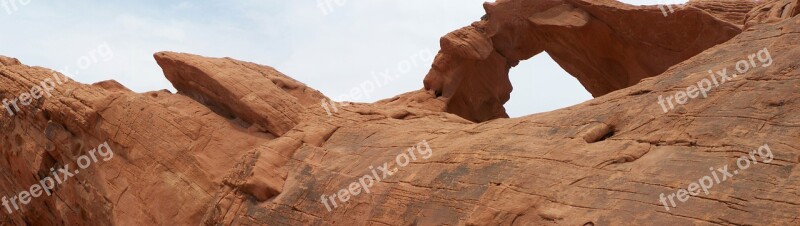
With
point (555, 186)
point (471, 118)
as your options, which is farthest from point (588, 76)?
point (555, 186)

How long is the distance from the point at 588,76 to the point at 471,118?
11.2 feet

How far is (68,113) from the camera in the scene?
17.5m

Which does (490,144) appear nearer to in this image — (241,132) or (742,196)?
(742,196)

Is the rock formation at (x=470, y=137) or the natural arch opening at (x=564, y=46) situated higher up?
the natural arch opening at (x=564, y=46)

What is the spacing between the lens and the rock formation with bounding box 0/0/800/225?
31.9ft

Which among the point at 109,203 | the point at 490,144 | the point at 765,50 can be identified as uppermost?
the point at 765,50

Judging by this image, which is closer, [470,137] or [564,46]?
[470,137]

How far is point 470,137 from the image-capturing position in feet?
44.2

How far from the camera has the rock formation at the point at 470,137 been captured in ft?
31.9

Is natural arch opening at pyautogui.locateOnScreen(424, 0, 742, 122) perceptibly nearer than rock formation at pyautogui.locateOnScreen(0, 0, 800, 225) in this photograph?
No

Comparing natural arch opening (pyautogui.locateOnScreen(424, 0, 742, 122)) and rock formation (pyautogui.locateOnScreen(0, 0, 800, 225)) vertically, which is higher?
natural arch opening (pyautogui.locateOnScreen(424, 0, 742, 122))

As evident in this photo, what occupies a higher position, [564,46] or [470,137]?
[564,46]

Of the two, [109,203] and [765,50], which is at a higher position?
[765,50]

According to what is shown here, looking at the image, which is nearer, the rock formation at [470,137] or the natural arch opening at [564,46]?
the rock formation at [470,137]
